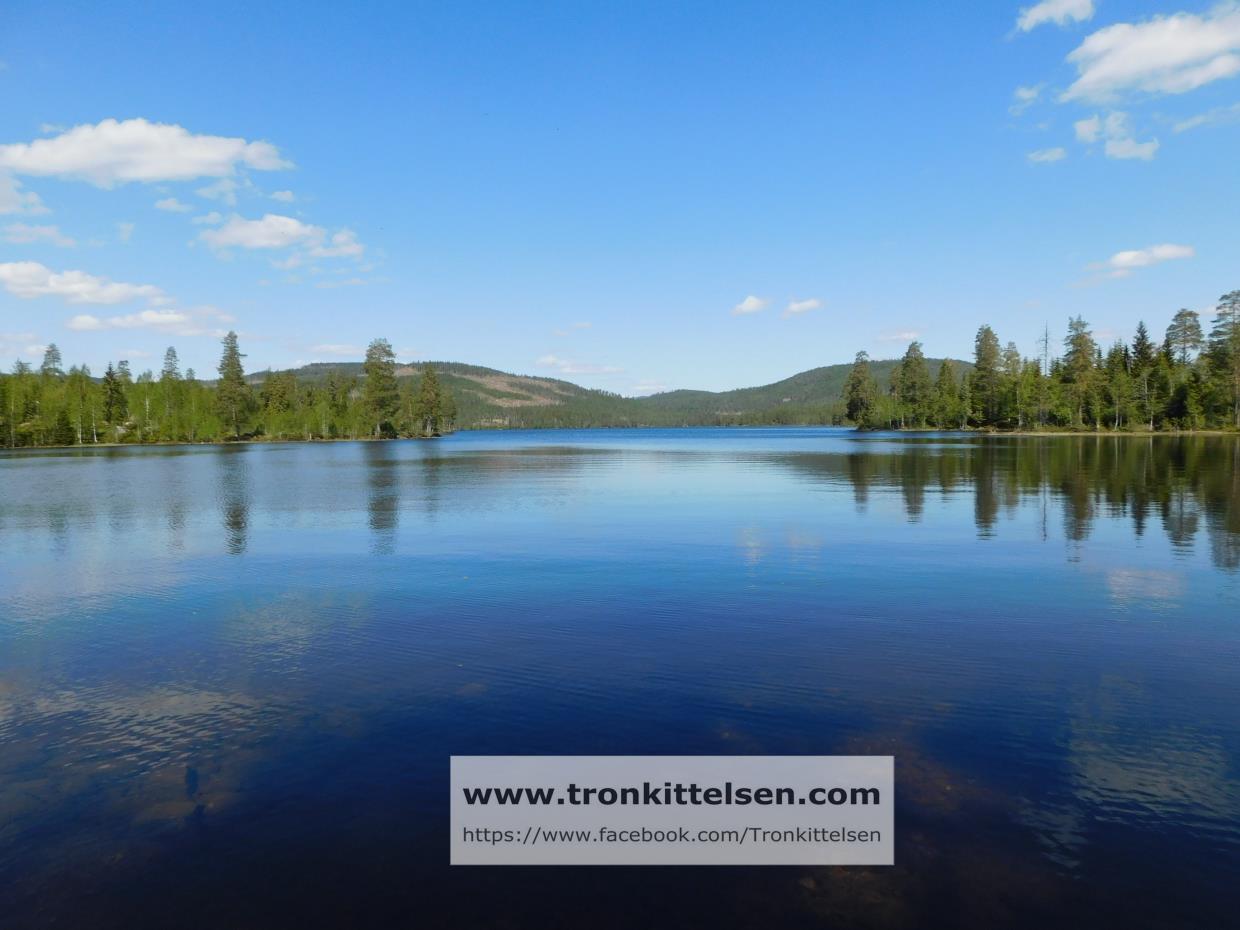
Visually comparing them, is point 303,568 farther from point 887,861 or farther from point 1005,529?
point 1005,529

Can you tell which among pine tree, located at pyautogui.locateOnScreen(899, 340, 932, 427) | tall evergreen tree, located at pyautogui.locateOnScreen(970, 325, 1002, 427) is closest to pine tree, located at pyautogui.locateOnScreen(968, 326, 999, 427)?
tall evergreen tree, located at pyautogui.locateOnScreen(970, 325, 1002, 427)

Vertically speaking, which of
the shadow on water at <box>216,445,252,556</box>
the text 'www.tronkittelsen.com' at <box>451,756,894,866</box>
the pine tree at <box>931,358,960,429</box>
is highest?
the pine tree at <box>931,358,960,429</box>

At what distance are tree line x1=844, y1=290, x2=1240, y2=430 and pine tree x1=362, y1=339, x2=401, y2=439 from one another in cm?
13274

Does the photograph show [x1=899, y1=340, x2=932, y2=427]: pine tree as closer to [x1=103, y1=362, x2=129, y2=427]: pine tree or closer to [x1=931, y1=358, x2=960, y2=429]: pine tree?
[x1=931, y1=358, x2=960, y2=429]: pine tree

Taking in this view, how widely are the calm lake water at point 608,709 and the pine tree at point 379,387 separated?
151185 mm

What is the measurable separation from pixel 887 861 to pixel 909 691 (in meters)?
4.79

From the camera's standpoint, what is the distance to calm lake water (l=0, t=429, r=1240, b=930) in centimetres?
→ 746

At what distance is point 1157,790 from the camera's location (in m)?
9.13

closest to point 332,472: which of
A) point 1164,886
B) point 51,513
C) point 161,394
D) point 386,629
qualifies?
point 51,513

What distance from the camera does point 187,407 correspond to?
168 metres

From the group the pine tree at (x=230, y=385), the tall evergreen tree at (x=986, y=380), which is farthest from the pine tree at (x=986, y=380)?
the pine tree at (x=230, y=385)

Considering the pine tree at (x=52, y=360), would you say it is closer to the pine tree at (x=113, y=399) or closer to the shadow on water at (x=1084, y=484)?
the pine tree at (x=113, y=399)

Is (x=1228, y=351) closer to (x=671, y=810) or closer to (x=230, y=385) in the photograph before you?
(x=671, y=810)

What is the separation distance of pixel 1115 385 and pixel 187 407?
18886 cm
